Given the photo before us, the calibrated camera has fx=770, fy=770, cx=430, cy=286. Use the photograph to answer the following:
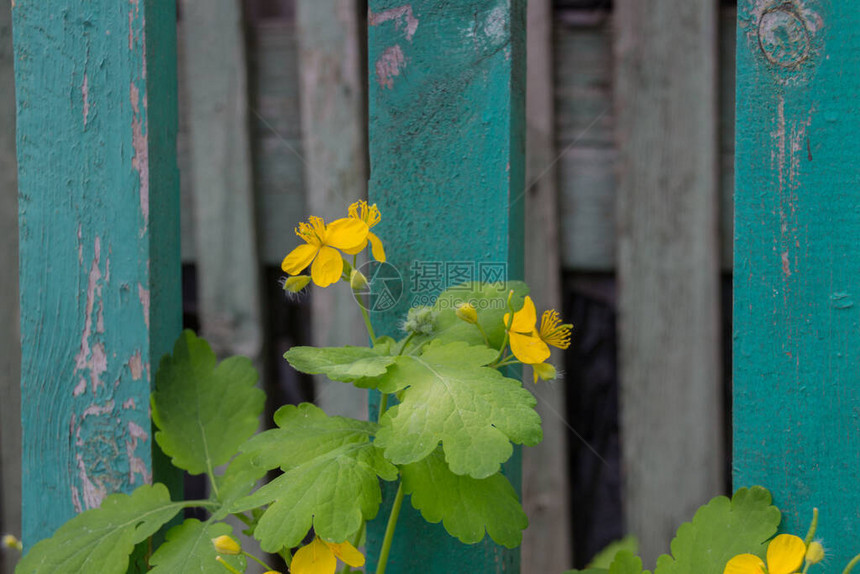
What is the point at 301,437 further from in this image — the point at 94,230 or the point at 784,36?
the point at 784,36

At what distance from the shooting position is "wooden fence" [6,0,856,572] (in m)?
1.76

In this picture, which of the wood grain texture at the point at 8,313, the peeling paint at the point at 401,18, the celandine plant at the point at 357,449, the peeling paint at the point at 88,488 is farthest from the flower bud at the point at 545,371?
the wood grain texture at the point at 8,313

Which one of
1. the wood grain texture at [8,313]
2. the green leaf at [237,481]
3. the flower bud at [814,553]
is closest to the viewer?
the flower bud at [814,553]

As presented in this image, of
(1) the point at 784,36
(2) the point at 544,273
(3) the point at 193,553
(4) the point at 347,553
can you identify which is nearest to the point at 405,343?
(4) the point at 347,553

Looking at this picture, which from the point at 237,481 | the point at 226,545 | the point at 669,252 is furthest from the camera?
the point at 669,252

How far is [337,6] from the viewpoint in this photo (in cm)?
183

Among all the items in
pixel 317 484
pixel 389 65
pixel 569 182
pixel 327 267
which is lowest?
pixel 317 484

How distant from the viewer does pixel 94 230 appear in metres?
1.13

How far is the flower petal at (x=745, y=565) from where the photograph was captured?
32.7 inches

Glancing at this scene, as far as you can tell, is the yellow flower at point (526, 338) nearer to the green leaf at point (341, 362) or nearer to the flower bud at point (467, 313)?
the flower bud at point (467, 313)

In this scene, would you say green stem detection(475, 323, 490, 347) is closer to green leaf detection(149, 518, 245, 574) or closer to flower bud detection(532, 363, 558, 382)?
flower bud detection(532, 363, 558, 382)

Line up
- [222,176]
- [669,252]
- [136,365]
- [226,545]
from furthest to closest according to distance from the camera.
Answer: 1. [222,176]
2. [669,252]
3. [136,365]
4. [226,545]

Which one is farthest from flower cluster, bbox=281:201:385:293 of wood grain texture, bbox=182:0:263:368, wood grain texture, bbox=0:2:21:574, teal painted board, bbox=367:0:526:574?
wood grain texture, bbox=0:2:21:574

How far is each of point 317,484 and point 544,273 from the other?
1.10 metres
